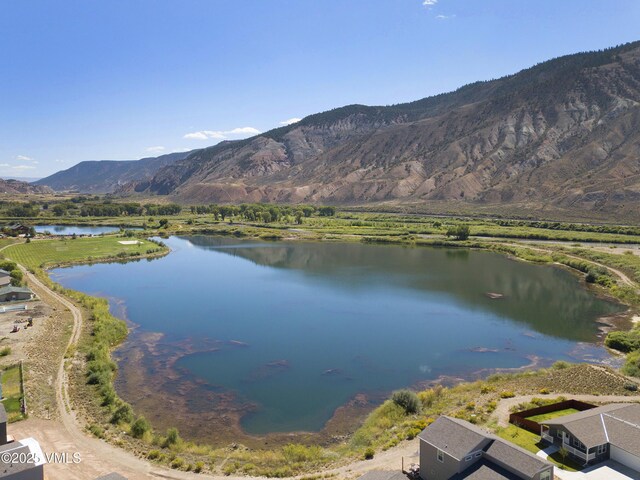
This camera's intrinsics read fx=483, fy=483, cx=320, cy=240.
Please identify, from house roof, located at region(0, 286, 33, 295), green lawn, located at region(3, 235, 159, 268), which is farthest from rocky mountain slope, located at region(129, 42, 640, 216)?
house roof, located at region(0, 286, 33, 295)

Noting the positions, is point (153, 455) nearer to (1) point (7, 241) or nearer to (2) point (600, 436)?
(2) point (600, 436)

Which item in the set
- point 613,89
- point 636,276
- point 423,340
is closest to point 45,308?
point 423,340

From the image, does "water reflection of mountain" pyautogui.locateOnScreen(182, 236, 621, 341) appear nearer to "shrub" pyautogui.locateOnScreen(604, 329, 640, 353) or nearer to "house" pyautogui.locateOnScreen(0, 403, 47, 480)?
"shrub" pyautogui.locateOnScreen(604, 329, 640, 353)

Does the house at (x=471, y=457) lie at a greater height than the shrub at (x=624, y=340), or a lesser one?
greater

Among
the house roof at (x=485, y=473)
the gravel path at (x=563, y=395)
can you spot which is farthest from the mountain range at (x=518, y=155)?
the house roof at (x=485, y=473)

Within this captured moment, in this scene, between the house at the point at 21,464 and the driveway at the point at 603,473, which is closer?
the house at the point at 21,464

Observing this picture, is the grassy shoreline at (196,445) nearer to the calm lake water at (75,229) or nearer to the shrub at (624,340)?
the shrub at (624,340)
